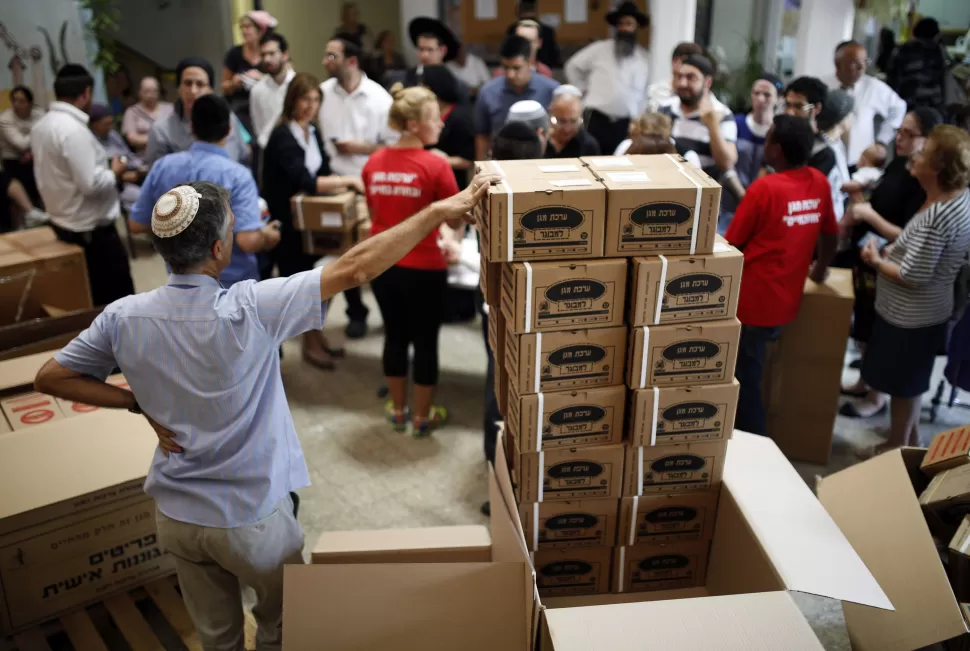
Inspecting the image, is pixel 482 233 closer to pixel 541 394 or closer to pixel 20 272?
pixel 541 394

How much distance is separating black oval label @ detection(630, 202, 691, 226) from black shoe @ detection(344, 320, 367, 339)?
316 cm

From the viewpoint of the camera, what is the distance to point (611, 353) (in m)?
2.20

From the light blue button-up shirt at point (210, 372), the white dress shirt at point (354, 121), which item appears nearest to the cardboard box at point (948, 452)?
the light blue button-up shirt at point (210, 372)

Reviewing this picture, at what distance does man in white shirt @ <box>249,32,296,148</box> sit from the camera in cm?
501

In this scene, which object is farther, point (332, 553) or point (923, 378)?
point (923, 378)

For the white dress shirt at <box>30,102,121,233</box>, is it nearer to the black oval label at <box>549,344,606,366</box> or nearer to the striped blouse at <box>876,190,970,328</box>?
the black oval label at <box>549,344,606,366</box>

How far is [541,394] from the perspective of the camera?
2.19 m

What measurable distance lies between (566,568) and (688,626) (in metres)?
0.81

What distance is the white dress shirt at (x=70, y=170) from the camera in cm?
Answer: 388

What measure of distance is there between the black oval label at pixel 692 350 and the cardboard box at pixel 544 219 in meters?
0.35

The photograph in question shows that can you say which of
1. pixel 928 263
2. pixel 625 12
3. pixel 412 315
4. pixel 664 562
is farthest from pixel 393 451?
pixel 625 12

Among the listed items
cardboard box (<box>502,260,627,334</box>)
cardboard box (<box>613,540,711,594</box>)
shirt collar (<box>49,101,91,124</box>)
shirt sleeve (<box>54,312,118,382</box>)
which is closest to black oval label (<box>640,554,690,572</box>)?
cardboard box (<box>613,540,711,594</box>)

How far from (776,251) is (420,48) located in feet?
10.8

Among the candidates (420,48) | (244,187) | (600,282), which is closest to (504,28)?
(420,48)
